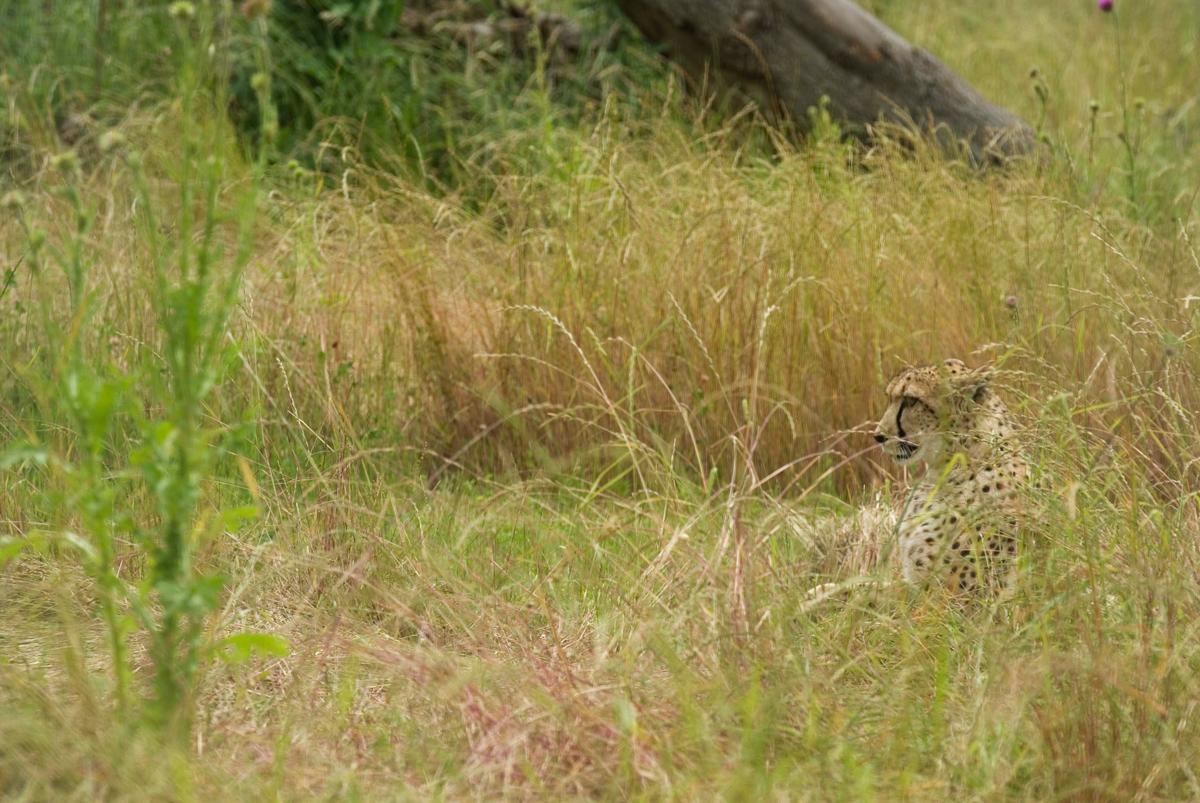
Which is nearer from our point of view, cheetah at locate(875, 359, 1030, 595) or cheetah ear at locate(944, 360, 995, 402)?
cheetah at locate(875, 359, 1030, 595)

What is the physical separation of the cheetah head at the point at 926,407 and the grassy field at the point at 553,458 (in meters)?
0.13

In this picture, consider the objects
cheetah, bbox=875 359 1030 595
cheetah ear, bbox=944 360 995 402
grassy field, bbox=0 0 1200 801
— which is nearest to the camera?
grassy field, bbox=0 0 1200 801

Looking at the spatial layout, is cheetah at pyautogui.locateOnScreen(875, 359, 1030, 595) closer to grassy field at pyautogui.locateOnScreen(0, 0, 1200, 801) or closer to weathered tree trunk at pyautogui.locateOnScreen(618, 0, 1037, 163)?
grassy field at pyautogui.locateOnScreen(0, 0, 1200, 801)

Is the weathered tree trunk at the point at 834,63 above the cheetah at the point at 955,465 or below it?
above

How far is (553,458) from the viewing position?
15.0 ft

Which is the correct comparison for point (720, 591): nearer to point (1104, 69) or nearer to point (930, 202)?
point (930, 202)

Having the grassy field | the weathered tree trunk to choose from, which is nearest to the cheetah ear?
the grassy field

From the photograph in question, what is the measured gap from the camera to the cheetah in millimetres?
3246

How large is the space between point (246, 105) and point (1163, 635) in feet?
18.4

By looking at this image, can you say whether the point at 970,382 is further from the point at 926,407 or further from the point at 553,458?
the point at 553,458

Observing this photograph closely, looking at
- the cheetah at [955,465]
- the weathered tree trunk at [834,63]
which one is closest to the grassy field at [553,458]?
the cheetah at [955,465]

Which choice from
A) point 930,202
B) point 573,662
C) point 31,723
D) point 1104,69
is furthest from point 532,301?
point 1104,69

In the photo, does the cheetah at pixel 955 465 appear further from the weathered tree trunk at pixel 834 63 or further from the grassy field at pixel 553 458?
the weathered tree trunk at pixel 834 63

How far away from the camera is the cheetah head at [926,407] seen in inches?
134
